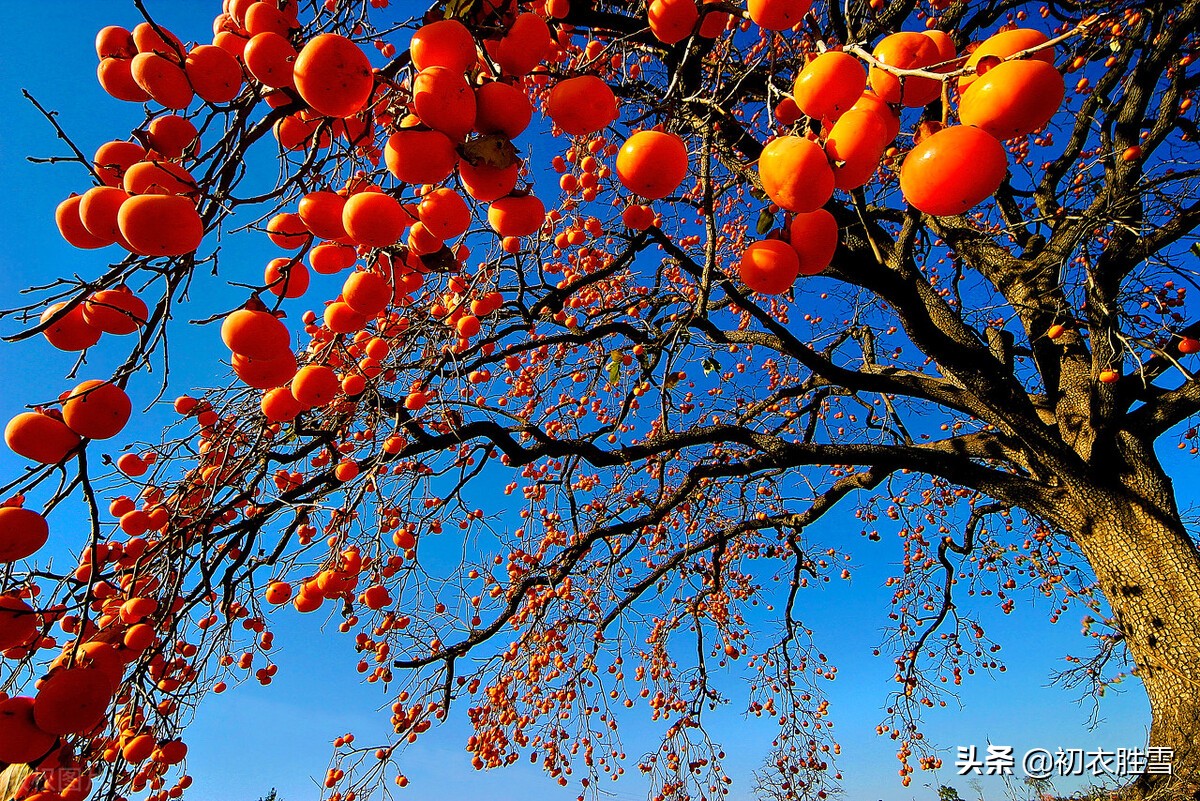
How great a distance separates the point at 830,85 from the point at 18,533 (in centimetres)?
159

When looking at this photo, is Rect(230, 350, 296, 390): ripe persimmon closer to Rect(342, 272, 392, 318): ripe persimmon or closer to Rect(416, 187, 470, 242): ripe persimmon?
Rect(342, 272, 392, 318): ripe persimmon

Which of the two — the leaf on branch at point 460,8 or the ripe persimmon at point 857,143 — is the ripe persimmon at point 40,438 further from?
the ripe persimmon at point 857,143

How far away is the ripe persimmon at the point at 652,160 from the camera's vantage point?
0.90 meters

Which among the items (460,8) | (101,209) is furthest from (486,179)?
(101,209)

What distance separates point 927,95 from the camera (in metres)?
0.92

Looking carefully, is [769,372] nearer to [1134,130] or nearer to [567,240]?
[1134,130]

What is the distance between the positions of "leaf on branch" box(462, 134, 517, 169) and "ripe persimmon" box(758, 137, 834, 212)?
1.23 ft

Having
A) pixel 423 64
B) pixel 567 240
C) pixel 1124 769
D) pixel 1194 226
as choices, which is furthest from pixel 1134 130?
pixel 423 64

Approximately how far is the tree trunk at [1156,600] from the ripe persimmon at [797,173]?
353 cm

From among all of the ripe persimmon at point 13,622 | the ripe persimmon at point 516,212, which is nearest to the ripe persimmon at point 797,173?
the ripe persimmon at point 516,212

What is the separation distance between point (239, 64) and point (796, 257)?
1064 millimetres

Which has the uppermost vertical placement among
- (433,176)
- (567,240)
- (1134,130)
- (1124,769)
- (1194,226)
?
(1134,130)

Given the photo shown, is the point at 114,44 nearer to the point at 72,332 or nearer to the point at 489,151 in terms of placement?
the point at 72,332

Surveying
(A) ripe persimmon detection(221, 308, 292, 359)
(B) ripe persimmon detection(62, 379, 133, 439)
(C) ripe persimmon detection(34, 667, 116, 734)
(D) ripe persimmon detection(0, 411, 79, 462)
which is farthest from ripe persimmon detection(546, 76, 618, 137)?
(C) ripe persimmon detection(34, 667, 116, 734)
